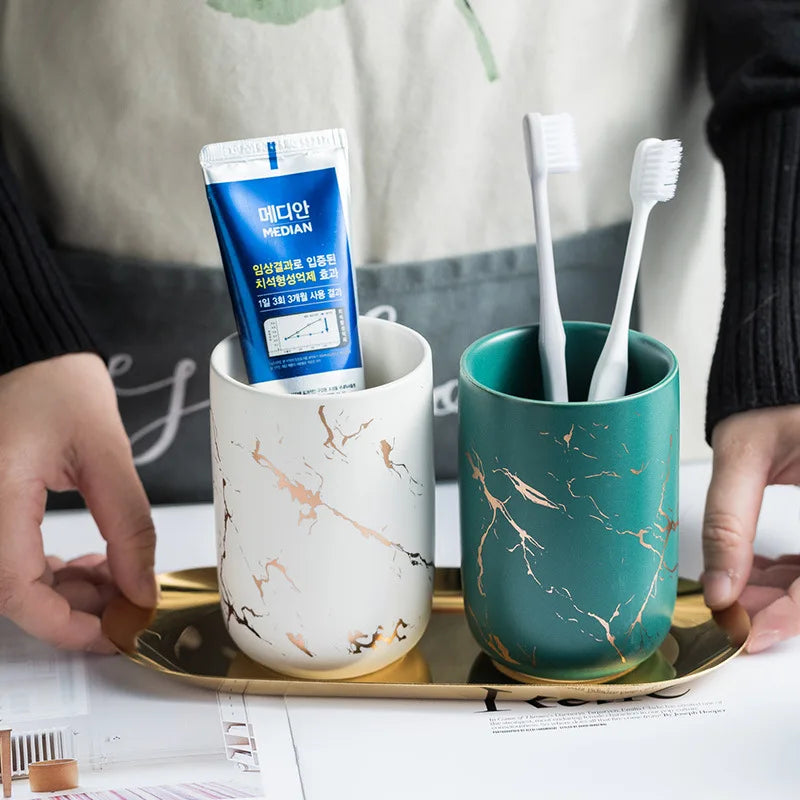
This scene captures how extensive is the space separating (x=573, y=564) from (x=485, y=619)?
0.05m

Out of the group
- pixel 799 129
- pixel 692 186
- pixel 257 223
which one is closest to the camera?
pixel 257 223

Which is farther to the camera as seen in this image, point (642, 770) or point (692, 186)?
point (692, 186)

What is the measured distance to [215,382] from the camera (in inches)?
14.5

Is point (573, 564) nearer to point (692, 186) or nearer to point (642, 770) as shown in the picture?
point (642, 770)

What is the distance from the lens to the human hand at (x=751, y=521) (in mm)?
434

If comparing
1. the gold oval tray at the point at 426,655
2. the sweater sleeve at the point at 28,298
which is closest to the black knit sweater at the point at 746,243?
the sweater sleeve at the point at 28,298

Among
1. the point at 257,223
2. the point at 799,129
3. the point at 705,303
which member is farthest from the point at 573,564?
the point at 705,303

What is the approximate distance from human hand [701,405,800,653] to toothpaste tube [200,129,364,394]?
18 centimetres

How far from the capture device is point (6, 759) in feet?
1.23

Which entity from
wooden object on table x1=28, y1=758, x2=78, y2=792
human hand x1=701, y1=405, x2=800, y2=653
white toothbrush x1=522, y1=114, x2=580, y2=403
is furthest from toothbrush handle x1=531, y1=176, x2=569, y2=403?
wooden object on table x1=28, y1=758, x2=78, y2=792

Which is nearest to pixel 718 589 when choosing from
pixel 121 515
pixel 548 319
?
pixel 548 319

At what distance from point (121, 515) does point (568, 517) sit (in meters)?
0.19

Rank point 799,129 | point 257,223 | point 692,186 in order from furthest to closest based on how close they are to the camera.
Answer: point 692,186, point 799,129, point 257,223

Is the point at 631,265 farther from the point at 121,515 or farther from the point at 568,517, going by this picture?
the point at 121,515
